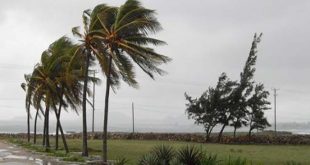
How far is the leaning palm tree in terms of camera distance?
2398 cm

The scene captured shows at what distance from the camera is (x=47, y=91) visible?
124ft

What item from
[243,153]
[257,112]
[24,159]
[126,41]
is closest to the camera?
[126,41]

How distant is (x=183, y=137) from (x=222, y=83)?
393 inches

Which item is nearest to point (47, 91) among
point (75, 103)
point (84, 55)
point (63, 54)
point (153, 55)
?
point (75, 103)

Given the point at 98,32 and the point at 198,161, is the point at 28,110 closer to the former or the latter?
the point at 98,32

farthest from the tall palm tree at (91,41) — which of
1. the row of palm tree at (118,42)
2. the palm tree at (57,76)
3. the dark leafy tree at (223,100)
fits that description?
the dark leafy tree at (223,100)

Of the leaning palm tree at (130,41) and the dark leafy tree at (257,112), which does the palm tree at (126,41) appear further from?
the dark leafy tree at (257,112)

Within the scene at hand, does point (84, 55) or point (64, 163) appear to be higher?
point (84, 55)

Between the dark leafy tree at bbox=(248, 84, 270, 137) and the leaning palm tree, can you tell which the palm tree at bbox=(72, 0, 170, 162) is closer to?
the leaning palm tree

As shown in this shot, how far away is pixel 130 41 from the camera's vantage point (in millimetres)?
24797

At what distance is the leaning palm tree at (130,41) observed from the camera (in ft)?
78.7

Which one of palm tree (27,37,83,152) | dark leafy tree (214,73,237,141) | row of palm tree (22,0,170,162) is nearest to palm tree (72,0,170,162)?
row of palm tree (22,0,170,162)

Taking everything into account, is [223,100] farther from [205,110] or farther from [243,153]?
[243,153]

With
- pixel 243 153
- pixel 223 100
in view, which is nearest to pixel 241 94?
pixel 223 100
